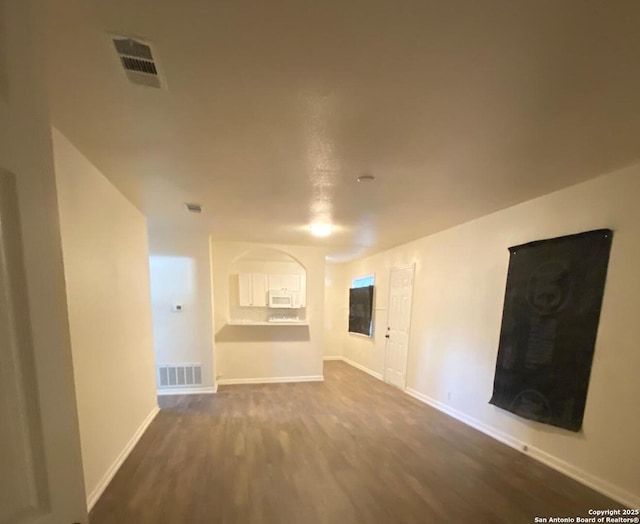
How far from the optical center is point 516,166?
6.73ft

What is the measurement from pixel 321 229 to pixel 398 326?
2.41 meters

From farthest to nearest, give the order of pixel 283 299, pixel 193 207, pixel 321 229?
pixel 283 299, pixel 321 229, pixel 193 207

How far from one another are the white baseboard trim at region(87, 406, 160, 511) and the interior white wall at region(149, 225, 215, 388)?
104 cm

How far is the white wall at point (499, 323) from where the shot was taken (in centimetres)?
209

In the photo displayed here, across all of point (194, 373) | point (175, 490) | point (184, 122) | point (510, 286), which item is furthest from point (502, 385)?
point (194, 373)

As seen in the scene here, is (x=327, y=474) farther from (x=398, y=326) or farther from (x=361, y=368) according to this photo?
(x=361, y=368)

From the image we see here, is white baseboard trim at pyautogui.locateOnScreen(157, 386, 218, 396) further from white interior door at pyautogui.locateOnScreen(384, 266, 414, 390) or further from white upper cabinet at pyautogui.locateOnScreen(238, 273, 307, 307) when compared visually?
white interior door at pyautogui.locateOnScreen(384, 266, 414, 390)

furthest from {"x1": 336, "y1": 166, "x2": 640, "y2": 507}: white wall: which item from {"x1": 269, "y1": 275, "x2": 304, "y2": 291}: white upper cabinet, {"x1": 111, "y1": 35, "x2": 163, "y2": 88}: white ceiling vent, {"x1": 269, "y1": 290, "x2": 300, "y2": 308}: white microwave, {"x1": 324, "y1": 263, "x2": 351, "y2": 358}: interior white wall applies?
{"x1": 111, "y1": 35, "x2": 163, "y2": 88}: white ceiling vent

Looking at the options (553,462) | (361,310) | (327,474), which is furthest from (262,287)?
(553,462)

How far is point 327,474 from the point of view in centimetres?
Answer: 250

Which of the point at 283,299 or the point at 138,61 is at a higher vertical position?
the point at 138,61

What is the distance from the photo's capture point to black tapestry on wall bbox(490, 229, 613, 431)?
2293 mm

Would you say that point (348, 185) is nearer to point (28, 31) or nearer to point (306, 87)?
point (306, 87)

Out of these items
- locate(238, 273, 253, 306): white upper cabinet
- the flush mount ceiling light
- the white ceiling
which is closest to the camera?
the white ceiling
